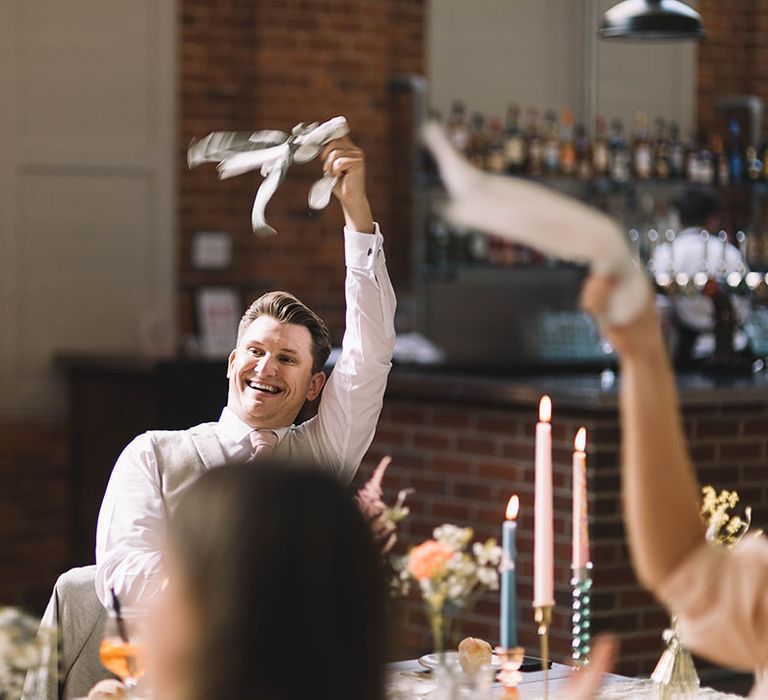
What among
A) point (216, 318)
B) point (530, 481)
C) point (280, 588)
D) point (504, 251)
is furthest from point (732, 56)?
point (280, 588)

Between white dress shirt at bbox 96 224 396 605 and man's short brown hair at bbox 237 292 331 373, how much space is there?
0.14 feet

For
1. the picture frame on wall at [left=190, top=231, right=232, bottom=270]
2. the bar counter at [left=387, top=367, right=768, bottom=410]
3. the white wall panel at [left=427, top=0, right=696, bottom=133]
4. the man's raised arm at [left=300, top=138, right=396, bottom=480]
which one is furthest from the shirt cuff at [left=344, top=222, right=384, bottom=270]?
the white wall panel at [left=427, top=0, right=696, bottom=133]

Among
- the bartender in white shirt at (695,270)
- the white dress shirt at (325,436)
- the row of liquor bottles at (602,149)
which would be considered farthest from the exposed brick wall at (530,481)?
the row of liquor bottles at (602,149)

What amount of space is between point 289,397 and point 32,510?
3798 millimetres

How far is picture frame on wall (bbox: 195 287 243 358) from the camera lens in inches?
256

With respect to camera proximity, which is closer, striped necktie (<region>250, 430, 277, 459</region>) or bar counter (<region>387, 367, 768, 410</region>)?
striped necktie (<region>250, 430, 277, 459</region>)

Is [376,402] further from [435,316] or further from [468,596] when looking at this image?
[435,316]

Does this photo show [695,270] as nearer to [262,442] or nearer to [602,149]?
[602,149]

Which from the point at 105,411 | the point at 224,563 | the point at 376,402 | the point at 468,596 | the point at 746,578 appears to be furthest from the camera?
the point at 105,411

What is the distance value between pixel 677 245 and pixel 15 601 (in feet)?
10.3

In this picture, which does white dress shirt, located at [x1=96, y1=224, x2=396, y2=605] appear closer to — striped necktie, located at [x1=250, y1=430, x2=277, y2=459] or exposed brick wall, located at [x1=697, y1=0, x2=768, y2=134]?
striped necktie, located at [x1=250, y1=430, x2=277, y2=459]

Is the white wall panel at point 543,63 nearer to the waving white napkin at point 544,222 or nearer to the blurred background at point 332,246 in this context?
the blurred background at point 332,246

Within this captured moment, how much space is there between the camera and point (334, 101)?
6867mm

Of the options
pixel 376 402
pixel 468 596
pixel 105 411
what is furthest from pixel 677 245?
pixel 468 596
